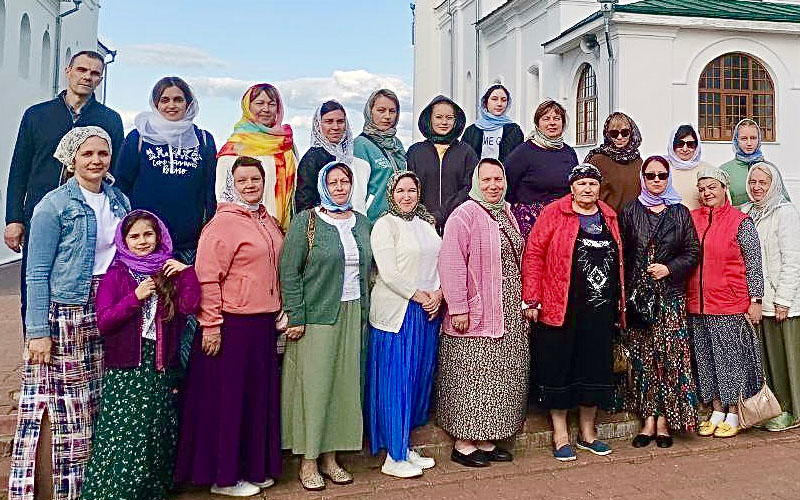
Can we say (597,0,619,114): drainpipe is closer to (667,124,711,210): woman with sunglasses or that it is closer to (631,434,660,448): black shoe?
Result: (667,124,711,210): woman with sunglasses

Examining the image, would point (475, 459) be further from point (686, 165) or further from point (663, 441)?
point (686, 165)

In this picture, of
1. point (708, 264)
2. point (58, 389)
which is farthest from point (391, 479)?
point (708, 264)

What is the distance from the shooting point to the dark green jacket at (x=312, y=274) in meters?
4.05

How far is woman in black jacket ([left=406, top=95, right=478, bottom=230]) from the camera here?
16.5 feet

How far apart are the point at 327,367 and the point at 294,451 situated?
55 centimetres

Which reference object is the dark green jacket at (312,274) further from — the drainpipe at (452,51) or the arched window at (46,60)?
the drainpipe at (452,51)

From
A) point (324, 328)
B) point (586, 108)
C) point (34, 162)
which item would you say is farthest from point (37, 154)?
point (586, 108)

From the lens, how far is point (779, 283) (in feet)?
17.1

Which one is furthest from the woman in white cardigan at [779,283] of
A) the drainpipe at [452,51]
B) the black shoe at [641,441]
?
the drainpipe at [452,51]

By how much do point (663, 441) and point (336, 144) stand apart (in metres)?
3.17

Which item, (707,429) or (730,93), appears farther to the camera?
(730,93)

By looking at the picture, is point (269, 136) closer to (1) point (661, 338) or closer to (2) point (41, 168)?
→ (2) point (41, 168)

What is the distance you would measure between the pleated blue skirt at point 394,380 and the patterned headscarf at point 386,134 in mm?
1214

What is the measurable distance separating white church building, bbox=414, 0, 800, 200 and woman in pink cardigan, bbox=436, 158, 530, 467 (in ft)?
33.1
